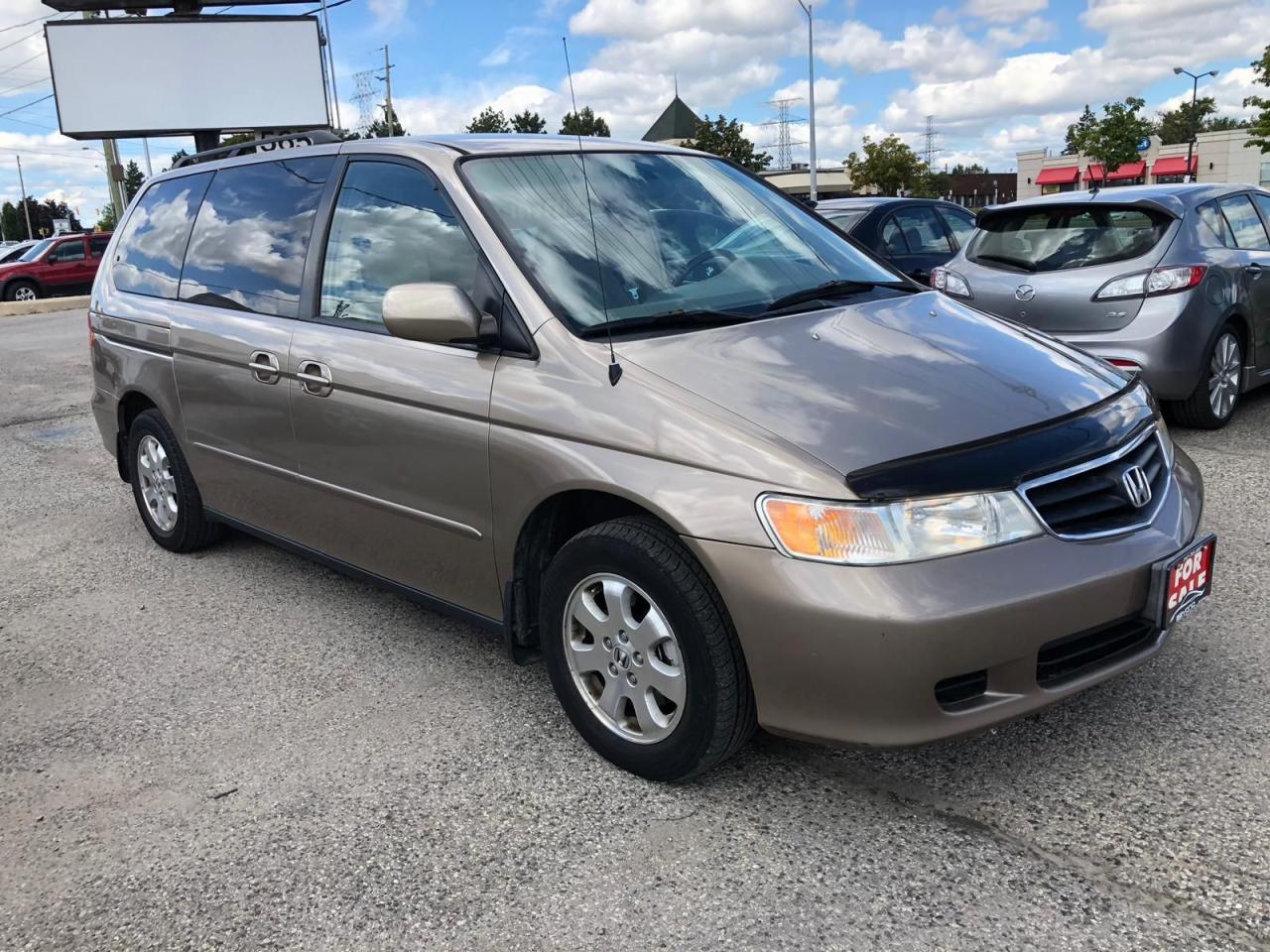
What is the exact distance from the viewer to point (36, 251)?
2686cm

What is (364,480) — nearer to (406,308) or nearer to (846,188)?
(406,308)

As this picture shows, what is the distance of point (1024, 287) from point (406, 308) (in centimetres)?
A: 461

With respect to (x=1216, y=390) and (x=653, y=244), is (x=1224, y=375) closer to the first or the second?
(x=1216, y=390)

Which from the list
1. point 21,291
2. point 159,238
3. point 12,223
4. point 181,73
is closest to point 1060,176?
point 181,73

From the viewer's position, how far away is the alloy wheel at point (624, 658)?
275 cm

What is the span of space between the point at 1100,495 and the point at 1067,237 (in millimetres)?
4387

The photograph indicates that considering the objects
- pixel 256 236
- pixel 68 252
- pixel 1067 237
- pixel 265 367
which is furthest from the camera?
pixel 68 252

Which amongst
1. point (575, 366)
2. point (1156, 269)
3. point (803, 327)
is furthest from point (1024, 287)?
point (575, 366)

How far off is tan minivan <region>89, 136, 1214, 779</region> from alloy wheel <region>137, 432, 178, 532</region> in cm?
76

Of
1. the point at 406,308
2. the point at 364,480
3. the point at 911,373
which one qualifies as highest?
the point at 406,308

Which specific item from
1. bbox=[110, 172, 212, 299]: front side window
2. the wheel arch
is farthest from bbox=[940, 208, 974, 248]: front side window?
the wheel arch

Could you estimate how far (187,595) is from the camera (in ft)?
15.2

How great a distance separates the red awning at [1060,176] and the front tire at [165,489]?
8453 centimetres

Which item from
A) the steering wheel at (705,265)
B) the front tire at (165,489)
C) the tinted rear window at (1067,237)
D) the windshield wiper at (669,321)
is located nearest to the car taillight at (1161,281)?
the tinted rear window at (1067,237)
